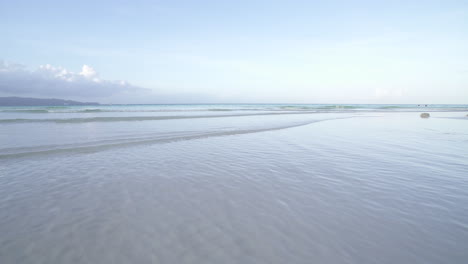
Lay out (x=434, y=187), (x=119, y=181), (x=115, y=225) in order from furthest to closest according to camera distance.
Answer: (x=119, y=181), (x=434, y=187), (x=115, y=225)

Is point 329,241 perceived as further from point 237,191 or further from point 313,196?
point 237,191

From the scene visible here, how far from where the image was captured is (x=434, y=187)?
197 inches

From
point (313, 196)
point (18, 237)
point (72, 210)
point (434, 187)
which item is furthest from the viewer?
point (434, 187)

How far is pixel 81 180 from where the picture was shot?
5.43 m

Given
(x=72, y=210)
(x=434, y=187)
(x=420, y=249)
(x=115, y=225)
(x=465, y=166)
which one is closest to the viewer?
(x=420, y=249)

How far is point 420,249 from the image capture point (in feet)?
9.46

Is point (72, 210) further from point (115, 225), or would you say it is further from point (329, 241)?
point (329, 241)

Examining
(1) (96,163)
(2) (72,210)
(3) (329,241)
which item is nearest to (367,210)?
(3) (329,241)

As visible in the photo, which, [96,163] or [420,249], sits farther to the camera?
[96,163]

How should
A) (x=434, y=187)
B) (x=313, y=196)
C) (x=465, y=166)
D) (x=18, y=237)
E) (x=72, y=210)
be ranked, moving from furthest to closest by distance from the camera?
(x=465, y=166) < (x=434, y=187) < (x=313, y=196) < (x=72, y=210) < (x=18, y=237)

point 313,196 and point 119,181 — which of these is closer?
point 313,196

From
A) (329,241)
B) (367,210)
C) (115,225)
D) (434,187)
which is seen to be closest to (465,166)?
(434,187)

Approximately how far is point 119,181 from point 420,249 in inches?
235

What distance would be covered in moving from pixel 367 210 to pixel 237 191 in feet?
8.31
